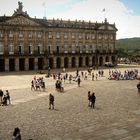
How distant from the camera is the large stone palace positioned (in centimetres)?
7381

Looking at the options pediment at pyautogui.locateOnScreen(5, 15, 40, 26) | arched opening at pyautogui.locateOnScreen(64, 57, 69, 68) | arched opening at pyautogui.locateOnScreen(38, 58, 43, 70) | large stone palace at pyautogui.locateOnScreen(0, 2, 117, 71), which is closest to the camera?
pediment at pyautogui.locateOnScreen(5, 15, 40, 26)

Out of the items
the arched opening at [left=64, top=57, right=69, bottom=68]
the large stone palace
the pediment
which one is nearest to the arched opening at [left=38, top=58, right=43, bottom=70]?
the large stone palace

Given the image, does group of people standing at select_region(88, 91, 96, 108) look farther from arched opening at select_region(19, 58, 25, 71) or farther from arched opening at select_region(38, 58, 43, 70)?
arched opening at select_region(38, 58, 43, 70)

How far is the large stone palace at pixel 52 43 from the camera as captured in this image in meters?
73.8

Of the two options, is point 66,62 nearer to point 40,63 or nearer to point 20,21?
point 40,63

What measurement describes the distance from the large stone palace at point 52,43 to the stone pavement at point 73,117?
1491 inches

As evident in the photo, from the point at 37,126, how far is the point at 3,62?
174ft

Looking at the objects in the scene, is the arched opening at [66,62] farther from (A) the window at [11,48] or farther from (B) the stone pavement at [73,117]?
(B) the stone pavement at [73,117]

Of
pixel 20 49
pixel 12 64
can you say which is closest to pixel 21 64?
pixel 12 64

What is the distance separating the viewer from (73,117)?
25.5 metres

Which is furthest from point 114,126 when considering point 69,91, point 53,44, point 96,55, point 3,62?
point 96,55

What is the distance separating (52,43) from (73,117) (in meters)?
56.4

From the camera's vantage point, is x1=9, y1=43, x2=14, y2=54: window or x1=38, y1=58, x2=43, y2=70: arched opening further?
x1=38, y1=58, x2=43, y2=70: arched opening

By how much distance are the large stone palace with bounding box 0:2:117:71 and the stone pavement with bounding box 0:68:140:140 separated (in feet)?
124
